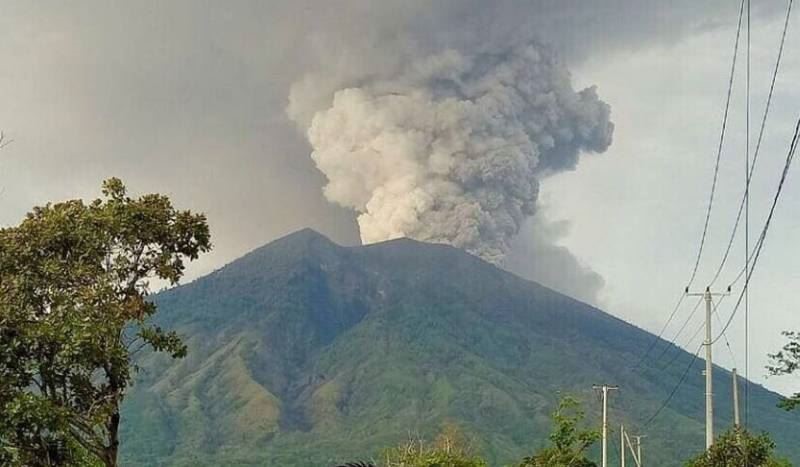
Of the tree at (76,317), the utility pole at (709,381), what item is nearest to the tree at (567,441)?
the utility pole at (709,381)

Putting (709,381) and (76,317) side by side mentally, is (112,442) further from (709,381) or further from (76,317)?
(709,381)

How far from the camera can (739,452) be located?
27.9 m

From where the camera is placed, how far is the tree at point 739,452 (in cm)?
2770

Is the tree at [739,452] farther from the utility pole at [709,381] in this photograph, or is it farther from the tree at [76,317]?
the tree at [76,317]

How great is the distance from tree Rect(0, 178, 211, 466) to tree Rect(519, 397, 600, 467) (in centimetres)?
2157

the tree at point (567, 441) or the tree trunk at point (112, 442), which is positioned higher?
the tree at point (567, 441)

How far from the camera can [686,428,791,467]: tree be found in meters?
27.7

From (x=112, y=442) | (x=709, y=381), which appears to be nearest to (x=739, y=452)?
(x=709, y=381)

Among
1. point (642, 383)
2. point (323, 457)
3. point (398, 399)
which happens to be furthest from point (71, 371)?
point (642, 383)

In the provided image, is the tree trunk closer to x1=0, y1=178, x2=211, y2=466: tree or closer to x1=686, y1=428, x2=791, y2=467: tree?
x1=0, y1=178, x2=211, y2=466: tree

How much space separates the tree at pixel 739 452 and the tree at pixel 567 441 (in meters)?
6.71

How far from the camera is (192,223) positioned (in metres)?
16.1

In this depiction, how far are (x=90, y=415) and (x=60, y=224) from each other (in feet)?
9.15

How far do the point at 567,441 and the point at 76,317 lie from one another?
24.0m
